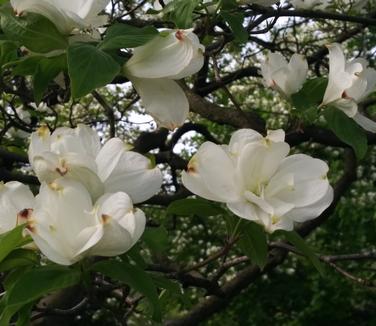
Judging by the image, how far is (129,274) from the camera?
834 millimetres

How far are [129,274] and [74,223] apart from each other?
0.28 ft

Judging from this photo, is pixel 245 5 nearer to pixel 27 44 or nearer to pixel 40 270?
pixel 27 44

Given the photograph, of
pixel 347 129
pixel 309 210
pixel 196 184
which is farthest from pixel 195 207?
pixel 347 129

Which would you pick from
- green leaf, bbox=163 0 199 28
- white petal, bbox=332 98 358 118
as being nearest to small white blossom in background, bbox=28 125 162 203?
green leaf, bbox=163 0 199 28

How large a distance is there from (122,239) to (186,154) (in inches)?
132

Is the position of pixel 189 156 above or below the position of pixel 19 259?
below

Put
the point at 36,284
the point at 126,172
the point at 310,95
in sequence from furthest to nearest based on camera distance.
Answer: the point at 310,95
the point at 126,172
the point at 36,284

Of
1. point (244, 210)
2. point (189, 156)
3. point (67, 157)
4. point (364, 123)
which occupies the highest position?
point (67, 157)

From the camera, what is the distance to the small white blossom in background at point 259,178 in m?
0.93

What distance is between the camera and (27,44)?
3.05 feet

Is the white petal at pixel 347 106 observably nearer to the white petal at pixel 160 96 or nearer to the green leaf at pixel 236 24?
the green leaf at pixel 236 24

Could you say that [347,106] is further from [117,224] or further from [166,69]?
[117,224]

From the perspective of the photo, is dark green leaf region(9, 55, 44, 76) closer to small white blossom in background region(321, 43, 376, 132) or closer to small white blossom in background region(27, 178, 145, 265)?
small white blossom in background region(27, 178, 145, 265)

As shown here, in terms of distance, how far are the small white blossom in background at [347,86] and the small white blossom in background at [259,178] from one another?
0.31 meters
